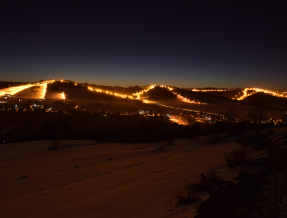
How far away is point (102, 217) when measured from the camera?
685cm

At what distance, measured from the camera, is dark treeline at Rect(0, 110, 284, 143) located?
3744 centimetres

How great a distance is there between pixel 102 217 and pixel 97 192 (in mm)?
2637

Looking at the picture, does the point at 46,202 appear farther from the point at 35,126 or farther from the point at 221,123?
the point at 35,126

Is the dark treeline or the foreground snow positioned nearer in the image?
the foreground snow

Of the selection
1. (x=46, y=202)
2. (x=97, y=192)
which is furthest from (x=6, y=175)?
(x=97, y=192)

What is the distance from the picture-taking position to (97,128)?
4691 cm

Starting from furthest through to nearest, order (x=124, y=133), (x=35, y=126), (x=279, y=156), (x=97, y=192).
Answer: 1. (x=35, y=126)
2. (x=124, y=133)
3. (x=97, y=192)
4. (x=279, y=156)

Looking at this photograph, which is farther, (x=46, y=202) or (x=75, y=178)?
(x=75, y=178)

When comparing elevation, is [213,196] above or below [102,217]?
above

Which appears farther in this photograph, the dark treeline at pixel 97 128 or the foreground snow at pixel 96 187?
the dark treeline at pixel 97 128

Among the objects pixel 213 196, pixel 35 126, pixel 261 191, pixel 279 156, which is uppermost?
pixel 279 156

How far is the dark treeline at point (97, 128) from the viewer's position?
123 ft

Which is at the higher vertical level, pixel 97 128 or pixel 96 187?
pixel 96 187

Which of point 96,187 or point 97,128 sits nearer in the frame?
point 96,187
